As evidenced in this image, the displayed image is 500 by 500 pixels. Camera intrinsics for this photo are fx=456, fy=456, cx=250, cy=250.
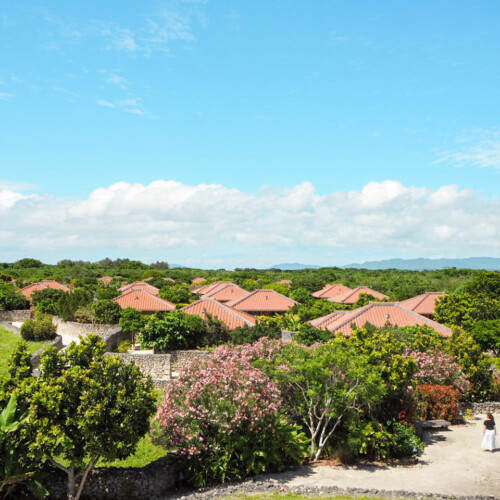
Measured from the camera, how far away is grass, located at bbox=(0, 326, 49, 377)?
103 ft

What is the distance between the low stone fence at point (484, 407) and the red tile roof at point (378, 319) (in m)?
9.68

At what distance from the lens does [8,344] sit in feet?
117

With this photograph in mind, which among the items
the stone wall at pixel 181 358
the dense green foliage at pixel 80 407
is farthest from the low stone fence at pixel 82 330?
the dense green foliage at pixel 80 407

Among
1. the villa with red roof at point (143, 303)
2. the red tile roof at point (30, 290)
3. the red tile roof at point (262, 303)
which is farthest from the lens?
the red tile roof at point (30, 290)

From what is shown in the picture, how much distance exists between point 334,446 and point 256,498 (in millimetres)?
4995

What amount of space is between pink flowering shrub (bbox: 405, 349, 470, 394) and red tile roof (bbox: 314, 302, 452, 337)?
10376mm

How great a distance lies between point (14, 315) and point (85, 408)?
39.0m

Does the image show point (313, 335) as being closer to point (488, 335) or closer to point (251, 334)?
point (251, 334)

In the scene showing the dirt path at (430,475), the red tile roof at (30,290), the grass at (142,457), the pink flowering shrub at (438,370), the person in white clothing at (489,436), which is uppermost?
the red tile roof at (30,290)

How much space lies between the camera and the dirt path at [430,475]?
48.3ft

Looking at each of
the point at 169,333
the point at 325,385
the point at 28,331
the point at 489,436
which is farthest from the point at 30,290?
the point at 489,436

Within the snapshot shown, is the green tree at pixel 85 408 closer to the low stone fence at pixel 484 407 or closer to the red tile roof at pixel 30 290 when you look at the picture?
the low stone fence at pixel 484 407

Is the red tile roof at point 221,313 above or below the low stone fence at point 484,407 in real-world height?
above

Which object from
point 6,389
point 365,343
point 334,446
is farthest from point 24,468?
point 365,343
